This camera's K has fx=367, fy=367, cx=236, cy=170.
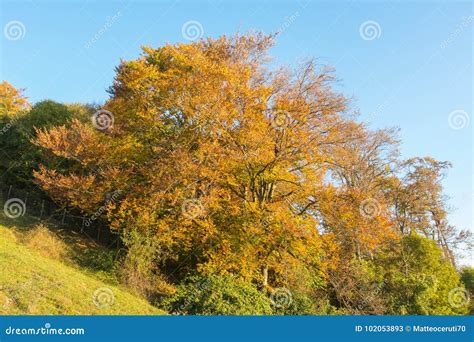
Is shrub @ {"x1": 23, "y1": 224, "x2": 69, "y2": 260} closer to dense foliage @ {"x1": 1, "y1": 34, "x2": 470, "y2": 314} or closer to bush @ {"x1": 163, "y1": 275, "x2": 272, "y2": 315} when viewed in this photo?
dense foliage @ {"x1": 1, "y1": 34, "x2": 470, "y2": 314}

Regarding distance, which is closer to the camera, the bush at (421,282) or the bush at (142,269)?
the bush at (142,269)

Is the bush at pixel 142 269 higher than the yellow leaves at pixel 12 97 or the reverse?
the reverse

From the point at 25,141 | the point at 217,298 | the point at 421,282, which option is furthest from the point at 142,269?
the point at 25,141

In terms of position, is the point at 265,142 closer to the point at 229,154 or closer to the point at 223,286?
the point at 229,154

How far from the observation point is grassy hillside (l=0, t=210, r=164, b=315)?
30.0 feet

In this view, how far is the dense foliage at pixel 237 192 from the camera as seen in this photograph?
1562cm

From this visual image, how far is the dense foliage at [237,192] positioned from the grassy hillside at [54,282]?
1922mm

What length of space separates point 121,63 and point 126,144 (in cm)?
1619

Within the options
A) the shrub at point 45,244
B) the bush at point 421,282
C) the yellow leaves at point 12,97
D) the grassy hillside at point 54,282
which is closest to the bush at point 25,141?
the grassy hillside at point 54,282

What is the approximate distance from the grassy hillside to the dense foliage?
1.92 meters

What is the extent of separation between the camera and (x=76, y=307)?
31.9 ft

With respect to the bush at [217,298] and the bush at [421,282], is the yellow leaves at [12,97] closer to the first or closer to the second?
the bush at [217,298]

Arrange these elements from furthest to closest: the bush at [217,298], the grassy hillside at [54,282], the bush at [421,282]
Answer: the bush at [421,282], the bush at [217,298], the grassy hillside at [54,282]

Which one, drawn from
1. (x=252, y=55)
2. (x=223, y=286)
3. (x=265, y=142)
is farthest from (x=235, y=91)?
(x=223, y=286)
